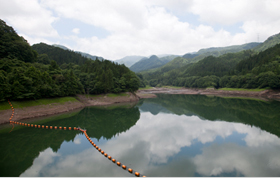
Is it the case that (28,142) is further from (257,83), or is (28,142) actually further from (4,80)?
(257,83)

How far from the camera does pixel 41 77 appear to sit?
40938mm

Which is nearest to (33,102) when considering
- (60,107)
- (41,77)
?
(60,107)

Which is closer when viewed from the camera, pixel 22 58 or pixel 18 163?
pixel 18 163

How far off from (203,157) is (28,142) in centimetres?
2249

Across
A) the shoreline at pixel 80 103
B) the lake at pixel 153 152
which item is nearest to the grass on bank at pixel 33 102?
the shoreline at pixel 80 103

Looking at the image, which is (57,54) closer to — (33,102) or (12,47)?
(12,47)

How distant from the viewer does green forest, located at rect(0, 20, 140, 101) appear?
3397cm

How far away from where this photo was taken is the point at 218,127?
99.1ft

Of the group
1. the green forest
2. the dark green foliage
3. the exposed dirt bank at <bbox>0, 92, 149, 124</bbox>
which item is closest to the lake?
the exposed dirt bank at <bbox>0, 92, 149, 124</bbox>

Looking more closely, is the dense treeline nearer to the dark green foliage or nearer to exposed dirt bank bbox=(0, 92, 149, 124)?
exposed dirt bank bbox=(0, 92, 149, 124)

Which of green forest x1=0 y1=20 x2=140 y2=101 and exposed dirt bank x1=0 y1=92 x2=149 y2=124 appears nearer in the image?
exposed dirt bank x1=0 y1=92 x2=149 y2=124

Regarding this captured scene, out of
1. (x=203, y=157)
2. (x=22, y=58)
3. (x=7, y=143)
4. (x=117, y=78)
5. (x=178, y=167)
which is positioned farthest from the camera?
(x=117, y=78)

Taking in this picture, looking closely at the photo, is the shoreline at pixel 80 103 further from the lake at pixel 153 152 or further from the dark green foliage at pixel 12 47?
the dark green foliage at pixel 12 47

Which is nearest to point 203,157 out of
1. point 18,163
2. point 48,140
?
point 18,163
